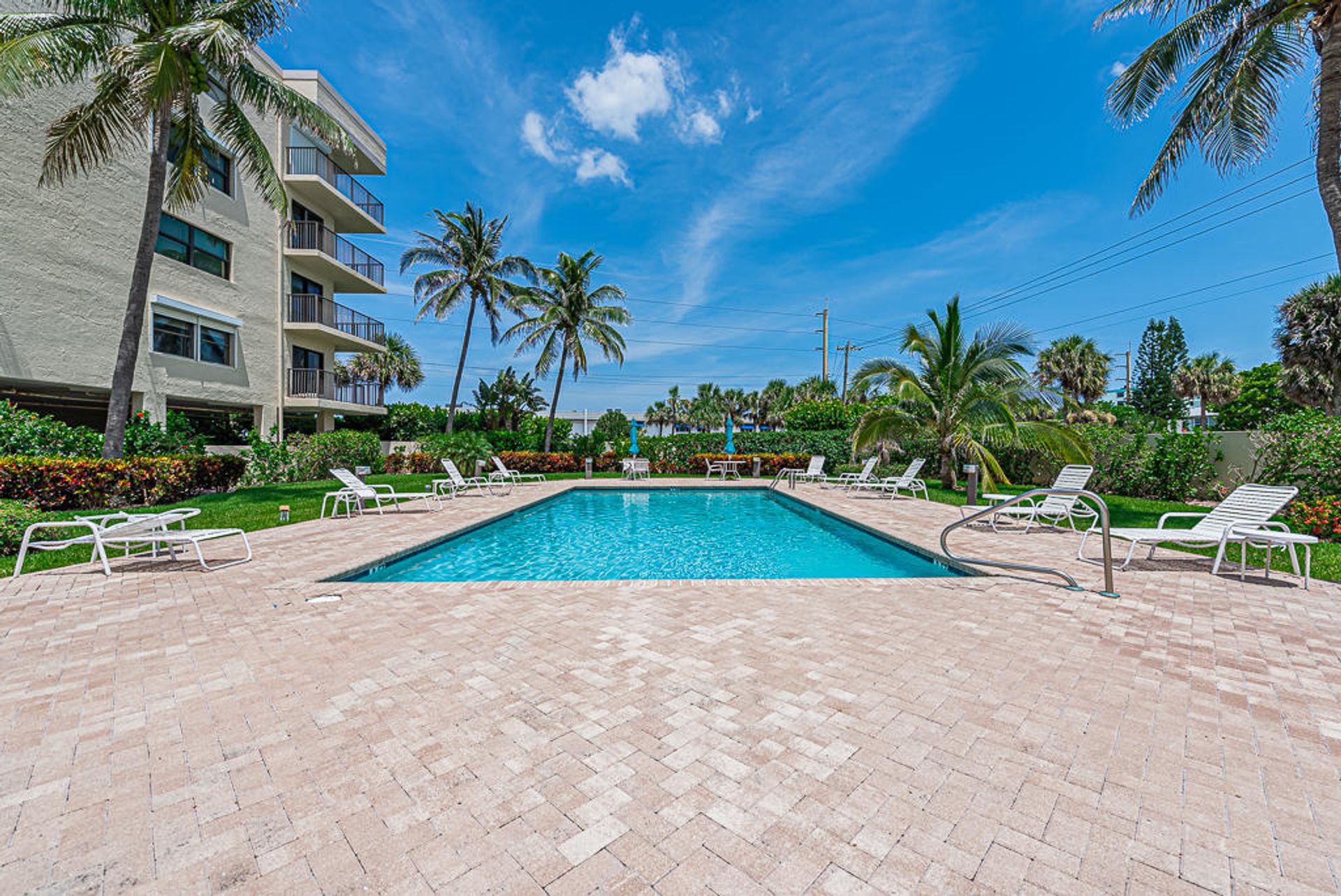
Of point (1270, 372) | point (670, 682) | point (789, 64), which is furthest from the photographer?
point (1270, 372)

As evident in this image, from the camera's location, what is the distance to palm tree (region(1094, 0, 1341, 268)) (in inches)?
319

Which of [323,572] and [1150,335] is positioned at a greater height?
[1150,335]

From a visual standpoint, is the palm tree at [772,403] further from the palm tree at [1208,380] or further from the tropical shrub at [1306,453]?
the tropical shrub at [1306,453]

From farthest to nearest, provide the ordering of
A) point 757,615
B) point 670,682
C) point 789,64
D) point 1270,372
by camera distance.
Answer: point 1270,372 < point 789,64 < point 757,615 < point 670,682

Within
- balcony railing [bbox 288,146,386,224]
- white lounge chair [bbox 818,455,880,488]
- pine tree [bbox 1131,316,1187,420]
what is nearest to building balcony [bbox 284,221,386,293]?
balcony railing [bbox 288,146,386,224]

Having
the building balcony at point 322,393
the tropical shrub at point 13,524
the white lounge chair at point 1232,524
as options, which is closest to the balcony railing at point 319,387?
the building balcony at point 322,393

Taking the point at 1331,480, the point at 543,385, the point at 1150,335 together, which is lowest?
the point at 1331,480

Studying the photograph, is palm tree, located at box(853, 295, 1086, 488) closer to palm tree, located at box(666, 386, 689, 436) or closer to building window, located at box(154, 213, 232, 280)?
building window, located at box(154, 213, 232, 280)

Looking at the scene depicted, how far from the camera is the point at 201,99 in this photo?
15367 millimetres

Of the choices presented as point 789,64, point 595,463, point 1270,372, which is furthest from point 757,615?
point 1270,372

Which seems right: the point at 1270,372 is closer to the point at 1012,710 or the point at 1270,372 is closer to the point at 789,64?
the point at 789,64

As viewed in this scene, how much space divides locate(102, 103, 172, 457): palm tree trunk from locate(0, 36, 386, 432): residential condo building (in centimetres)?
325

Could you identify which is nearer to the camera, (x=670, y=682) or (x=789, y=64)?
(x=670, y=682)

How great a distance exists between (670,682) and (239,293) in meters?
20.4
